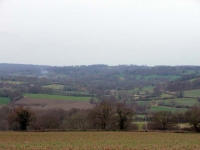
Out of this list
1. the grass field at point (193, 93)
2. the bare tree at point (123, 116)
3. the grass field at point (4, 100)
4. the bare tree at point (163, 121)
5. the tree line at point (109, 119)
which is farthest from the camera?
the grass field at point (193, 93)

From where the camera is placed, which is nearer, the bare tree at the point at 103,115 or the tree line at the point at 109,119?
the tree line at the point at 109,119

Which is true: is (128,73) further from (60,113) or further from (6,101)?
(60,113)

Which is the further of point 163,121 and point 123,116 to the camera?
point 123,116

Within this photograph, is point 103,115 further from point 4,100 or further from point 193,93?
point 193,93

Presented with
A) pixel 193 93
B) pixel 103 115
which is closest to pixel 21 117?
pixel 103 115

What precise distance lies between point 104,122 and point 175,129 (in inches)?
510

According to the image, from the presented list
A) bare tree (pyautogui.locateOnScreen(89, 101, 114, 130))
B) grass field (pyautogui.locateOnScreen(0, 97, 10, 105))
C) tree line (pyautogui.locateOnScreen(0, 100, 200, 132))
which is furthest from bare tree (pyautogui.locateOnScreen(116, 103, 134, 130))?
grass field (pyautogui.locateOnScreen(0, 97, 10, 105))

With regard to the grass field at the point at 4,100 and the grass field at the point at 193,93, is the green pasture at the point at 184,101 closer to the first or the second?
the grass field at the point at 193,93

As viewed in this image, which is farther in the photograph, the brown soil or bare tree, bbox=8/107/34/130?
the brown soil

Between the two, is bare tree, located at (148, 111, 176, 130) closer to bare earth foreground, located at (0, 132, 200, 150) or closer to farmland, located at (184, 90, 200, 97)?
bare earth foreground, located at (0, 132, 200, 150)

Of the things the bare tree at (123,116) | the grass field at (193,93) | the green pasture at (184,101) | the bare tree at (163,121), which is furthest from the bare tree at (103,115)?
the grass field at (193,93)

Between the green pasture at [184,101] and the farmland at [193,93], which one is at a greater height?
the farmland at [193,93]

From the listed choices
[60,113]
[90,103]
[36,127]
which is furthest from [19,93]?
[36,127]

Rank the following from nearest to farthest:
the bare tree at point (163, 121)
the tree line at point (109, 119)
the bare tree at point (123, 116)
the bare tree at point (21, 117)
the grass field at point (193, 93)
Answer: the bare tree at point (21, 117)
the tree line at point (109, 119)
the bare tree at point (163, 121)
the bare tree at point (123, 116)
the grass field at point (193, 93)
